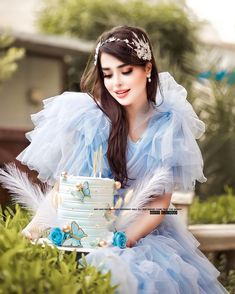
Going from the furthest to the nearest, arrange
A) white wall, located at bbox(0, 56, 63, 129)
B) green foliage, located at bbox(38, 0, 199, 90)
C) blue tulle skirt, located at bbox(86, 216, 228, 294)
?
1. green foliage, located at bbox(38, 0, 199, 90)
2. white wall, located at bbox(0, 56, 63, 129)
3. blue tulle skirt, located at bbox(86, 216, 228, 294)

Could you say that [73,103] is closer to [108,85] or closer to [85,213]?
[108,85]

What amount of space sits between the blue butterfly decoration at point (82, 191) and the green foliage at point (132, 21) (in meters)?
9.45

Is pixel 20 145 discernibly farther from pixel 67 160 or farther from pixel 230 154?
pixel 67 160

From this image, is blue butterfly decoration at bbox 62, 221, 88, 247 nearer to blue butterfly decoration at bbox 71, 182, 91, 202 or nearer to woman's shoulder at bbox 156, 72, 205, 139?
blue butterfly decoration at bbox 71, 182, 91, 202

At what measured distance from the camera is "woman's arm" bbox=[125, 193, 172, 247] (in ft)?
9.78

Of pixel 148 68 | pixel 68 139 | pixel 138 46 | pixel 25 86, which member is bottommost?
pixel 25 86

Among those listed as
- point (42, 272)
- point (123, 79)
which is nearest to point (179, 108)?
point (123, 79)

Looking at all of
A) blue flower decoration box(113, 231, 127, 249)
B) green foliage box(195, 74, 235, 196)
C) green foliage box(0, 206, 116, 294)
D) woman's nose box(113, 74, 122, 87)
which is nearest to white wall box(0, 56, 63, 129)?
green foliage box(195, 74, 235, 196)

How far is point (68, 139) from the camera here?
3291 mm

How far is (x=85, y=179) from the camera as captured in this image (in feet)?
9.49

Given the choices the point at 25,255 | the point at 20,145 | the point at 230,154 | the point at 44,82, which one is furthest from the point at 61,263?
the point at 44,82

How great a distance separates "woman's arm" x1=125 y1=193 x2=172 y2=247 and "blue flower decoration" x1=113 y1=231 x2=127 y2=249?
0.09 m

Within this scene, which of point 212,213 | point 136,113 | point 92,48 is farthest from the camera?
point 92,48

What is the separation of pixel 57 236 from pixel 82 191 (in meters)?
0.21
